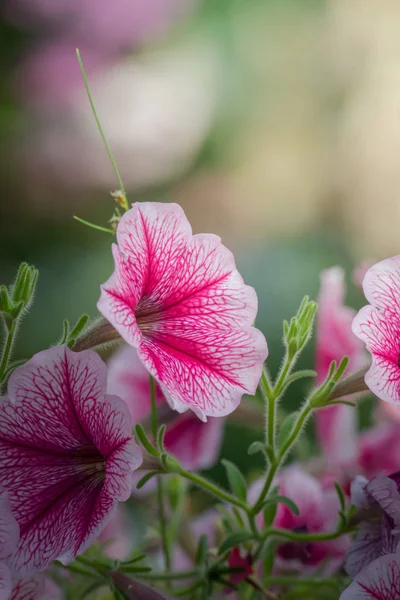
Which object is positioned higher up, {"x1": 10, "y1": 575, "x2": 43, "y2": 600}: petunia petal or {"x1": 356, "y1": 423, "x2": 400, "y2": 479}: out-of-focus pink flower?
{"x1": 10, "y1": 575, "x2": 43, "y2": 600}: petunia petal

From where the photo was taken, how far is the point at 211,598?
39 cm

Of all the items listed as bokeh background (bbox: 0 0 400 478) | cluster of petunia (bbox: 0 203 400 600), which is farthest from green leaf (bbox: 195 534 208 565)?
bokeh background (bbox: 0 0 400 478)

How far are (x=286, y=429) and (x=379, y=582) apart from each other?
0.26ft

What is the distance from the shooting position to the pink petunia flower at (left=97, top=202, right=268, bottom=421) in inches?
12.4

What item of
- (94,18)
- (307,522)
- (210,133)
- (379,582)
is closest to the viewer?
(379,582)

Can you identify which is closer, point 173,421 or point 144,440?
point 144,440

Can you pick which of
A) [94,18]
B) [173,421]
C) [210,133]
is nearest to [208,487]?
[173,421]

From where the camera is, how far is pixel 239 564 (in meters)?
0.36

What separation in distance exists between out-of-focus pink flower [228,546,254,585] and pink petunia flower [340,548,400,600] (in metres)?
0.07

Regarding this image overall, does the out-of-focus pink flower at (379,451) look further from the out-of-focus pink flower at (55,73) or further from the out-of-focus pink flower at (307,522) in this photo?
the out-of-focus pink flower at (55,73)

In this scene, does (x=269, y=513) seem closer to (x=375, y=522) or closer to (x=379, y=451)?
(x=375, y=522)

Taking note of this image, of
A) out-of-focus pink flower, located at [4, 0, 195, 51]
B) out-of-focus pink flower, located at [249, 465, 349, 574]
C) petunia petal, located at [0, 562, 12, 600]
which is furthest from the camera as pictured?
out-of-focus pink flower, located at [4, 0, 195, 51]

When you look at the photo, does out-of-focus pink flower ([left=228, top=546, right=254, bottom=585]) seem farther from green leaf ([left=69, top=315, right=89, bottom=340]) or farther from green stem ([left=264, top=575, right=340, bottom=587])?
green leaf ([left=69, top=315, right=89, bottom=340])

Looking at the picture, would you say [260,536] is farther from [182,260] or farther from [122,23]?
[122,23]
